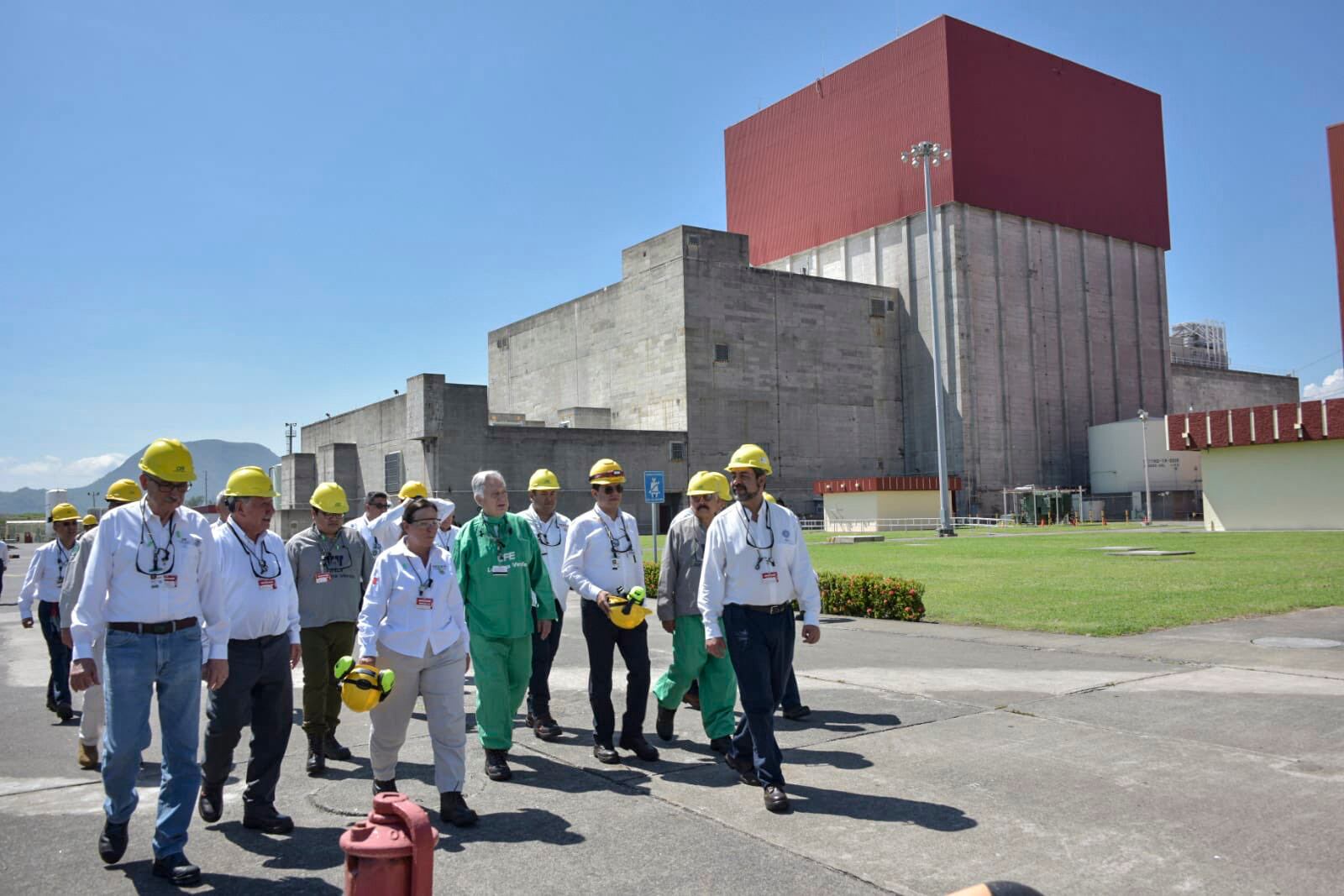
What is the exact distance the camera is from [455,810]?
18.2 feet

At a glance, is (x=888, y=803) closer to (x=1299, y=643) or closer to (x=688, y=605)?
(x=688, y=605)

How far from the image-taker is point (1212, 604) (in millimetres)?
14289

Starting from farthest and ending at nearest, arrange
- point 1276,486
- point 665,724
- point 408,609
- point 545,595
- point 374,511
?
Answer: point 1276,486
point 374,511
point 665,724
point 545,595
point 408,609

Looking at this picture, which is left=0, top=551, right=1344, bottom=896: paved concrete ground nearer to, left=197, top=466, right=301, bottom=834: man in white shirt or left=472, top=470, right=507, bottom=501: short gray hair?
left=197, top=466, right=301, bottom=834: man in white shirt

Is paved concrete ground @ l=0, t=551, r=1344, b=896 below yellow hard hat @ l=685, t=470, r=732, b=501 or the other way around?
below

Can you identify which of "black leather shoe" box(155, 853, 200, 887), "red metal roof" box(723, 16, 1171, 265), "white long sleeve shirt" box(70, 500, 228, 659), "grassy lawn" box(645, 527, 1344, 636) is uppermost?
"red metal roof" box(723, 16, 1171, 265)

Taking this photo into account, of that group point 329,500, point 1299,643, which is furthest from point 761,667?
point 1299,643

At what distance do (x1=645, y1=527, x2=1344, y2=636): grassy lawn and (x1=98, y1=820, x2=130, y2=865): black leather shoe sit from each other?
1062 centimetres

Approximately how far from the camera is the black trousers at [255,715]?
18.2 ft

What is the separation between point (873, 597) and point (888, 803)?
9.73 metres

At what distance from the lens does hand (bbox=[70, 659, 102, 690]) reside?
474 cm

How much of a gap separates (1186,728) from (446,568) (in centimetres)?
546

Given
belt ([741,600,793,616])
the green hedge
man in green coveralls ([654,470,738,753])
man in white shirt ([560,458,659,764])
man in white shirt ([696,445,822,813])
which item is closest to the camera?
man in white shirt ([696,445,822,813])

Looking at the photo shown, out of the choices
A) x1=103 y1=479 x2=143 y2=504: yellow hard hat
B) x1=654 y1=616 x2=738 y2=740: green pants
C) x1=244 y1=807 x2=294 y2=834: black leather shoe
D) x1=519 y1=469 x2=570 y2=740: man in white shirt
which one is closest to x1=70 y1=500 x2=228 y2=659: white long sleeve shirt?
x1=244 y1=807 x2=294 y2=834: black leather shoe
